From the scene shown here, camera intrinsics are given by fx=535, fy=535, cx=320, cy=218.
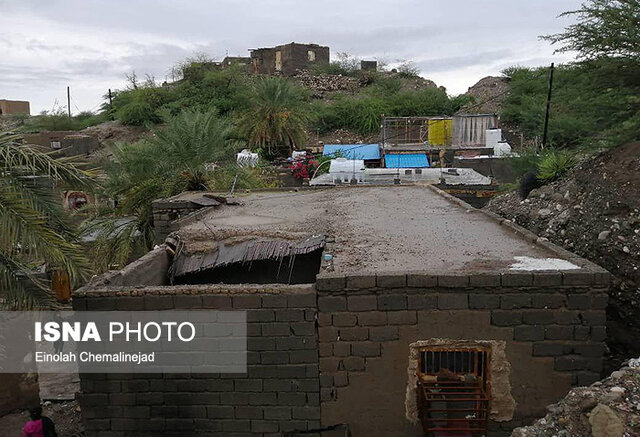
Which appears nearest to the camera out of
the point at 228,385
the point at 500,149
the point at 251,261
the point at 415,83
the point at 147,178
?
the point at 228,385

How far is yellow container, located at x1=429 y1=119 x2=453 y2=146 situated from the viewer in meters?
27.3

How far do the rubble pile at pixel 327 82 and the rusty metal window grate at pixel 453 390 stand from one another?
41.3 m

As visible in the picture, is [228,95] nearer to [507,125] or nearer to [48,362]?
[507,125]

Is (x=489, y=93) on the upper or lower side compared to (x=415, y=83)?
lower

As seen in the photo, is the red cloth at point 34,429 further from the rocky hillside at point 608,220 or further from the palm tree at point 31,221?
the rocky hillside at point 608,220

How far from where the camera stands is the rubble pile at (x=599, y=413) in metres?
3.70

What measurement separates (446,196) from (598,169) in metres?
2.95

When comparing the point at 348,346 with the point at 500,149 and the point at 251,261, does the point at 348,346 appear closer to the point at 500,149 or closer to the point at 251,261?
the point at 251,261

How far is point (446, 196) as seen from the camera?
11.3 m

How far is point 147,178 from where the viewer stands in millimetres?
13703

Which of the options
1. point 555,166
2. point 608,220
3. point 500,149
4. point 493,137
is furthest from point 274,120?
point 608,220

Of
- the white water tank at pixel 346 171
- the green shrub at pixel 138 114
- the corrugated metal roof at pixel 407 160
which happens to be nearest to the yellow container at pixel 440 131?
the corrugated metal roof at pixel 407 160

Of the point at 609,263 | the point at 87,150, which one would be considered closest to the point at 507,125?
the point at 87,150

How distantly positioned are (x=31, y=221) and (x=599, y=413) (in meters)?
5.32
